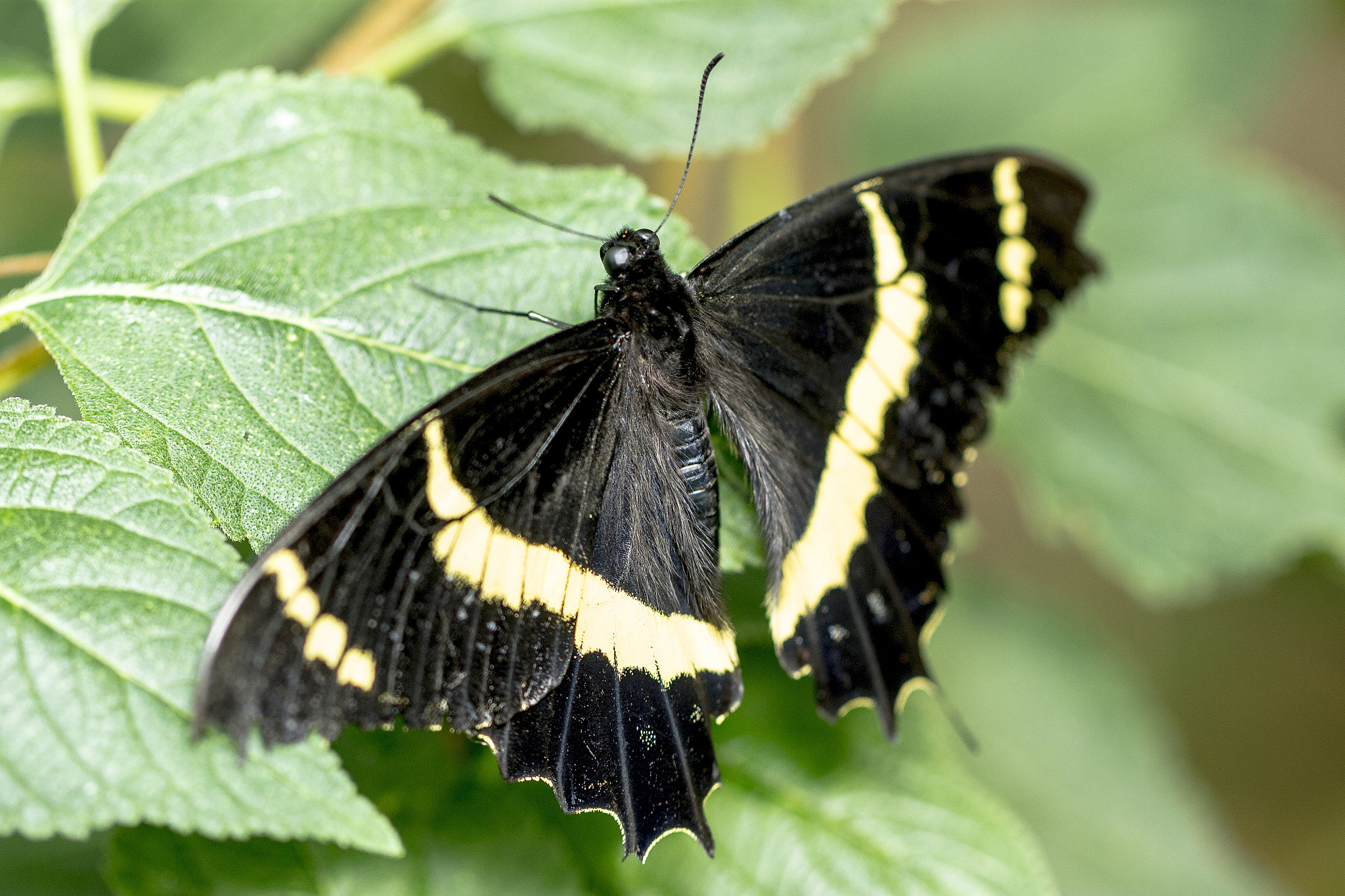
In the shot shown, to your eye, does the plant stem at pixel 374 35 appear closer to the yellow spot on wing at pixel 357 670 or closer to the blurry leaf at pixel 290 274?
the blurry leaf at pixel 290 274

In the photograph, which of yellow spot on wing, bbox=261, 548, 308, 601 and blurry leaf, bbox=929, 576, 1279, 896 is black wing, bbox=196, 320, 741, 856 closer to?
yellow spot on wing, bbox=261, 548, 308, 601

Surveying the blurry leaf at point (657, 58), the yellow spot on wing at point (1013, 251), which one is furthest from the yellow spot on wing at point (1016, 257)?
the blurry leaf at point (657, 58)

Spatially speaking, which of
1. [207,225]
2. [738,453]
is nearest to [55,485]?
[207,225]

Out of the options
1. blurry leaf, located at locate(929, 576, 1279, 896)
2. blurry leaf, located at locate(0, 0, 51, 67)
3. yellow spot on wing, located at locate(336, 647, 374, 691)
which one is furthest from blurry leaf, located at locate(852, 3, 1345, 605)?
blurry leaf, located at locate(0, 0, 51, 67)

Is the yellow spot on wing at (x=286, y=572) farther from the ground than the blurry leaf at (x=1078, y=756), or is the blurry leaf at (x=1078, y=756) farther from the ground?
the yellow spot on wing at (x=286, y=572)

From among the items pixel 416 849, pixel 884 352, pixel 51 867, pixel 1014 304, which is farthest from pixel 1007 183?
pixel 51 867
